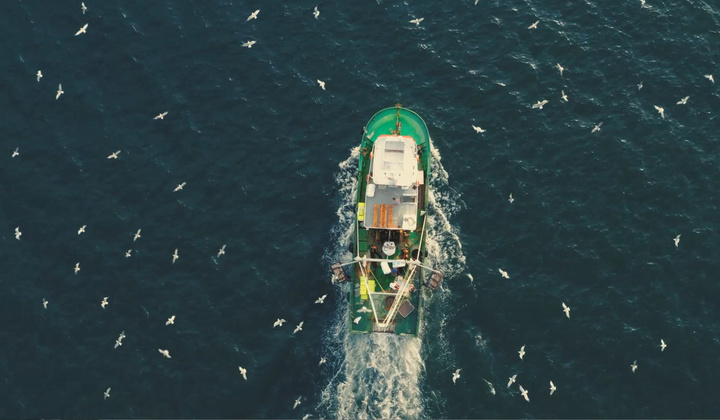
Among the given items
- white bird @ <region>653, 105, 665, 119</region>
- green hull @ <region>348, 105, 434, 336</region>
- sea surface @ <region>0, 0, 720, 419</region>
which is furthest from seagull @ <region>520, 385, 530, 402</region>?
white bird @ <region>653, 105, 665, 119</region>

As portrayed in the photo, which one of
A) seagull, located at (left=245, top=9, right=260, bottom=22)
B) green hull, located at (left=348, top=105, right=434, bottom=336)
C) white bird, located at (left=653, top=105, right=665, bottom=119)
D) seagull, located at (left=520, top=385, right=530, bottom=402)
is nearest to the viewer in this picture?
seagull, located at (left=520, top=385, right=530, bottom=402)

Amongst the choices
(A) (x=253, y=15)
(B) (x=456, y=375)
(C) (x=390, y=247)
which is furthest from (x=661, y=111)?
(A) (x=253, y=15)

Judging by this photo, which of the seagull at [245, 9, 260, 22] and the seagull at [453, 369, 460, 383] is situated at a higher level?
the seagull at [245, 9, 260, 22]

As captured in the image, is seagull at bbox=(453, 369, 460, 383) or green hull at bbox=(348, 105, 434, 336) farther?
green hull at bbox=(348, 105, 434, 336)

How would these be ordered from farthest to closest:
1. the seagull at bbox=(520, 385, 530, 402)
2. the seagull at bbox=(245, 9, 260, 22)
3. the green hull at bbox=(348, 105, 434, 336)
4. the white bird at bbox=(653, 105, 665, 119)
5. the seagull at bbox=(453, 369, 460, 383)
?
the seagull at bbox=(245, 9, 260, 22), the white bird at bbox=(653, 105, 665, 119), the green hull at bbox=(348, 105, 434, 336), the seagull at bbox=(453, 369, 460, 383), the seagull at bbox=(520, 385, 530, 402)

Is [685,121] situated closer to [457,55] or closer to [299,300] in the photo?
[457,55]

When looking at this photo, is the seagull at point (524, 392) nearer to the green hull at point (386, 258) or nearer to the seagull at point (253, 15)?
the green hull at point (386, 258)

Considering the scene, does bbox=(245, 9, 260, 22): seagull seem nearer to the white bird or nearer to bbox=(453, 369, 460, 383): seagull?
the white bird
